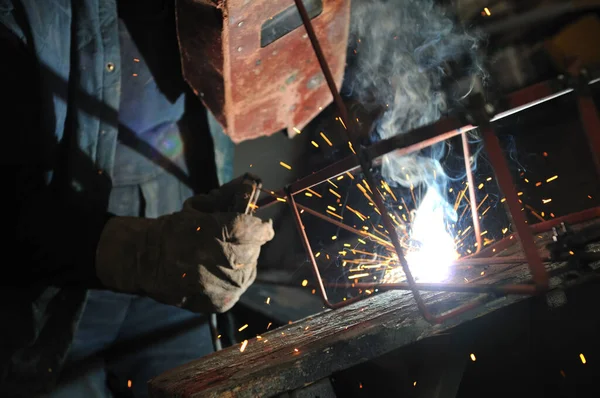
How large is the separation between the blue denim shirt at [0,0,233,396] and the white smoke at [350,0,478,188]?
1363 mm

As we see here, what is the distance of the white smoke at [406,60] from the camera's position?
2.63 metres

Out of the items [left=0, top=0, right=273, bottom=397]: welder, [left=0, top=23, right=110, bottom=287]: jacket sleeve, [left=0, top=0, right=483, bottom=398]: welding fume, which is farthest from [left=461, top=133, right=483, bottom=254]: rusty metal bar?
[left=0, top=23, right=110, bottom=287]: jacket sleeve

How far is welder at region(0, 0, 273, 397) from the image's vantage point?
185 centimetres

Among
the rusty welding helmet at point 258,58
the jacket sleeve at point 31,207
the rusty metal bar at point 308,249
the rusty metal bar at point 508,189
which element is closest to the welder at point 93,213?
the jacket sleeve at point 31,207

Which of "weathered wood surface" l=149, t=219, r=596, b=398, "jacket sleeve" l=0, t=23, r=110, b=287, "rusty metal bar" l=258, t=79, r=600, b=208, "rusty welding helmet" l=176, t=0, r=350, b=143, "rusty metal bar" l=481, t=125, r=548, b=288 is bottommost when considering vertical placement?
"weathered wood surface" l=149, t=219, r=596, b=398

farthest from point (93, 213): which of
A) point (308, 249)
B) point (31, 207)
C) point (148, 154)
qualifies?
point (308, 249)

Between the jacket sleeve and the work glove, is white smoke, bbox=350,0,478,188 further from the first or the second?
the jacket sleeve

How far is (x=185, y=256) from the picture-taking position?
5.99ft

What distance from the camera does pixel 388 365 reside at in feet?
4.36

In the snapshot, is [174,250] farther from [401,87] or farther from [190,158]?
[401,87]

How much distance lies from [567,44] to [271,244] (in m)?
2.08

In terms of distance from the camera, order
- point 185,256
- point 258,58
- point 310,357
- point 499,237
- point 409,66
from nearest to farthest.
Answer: point 310,357 → point 185,256 → point 258,58 → point 409,66 → point 499,237

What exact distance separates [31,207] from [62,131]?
370 mm

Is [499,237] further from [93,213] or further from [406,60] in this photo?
[93,213]
